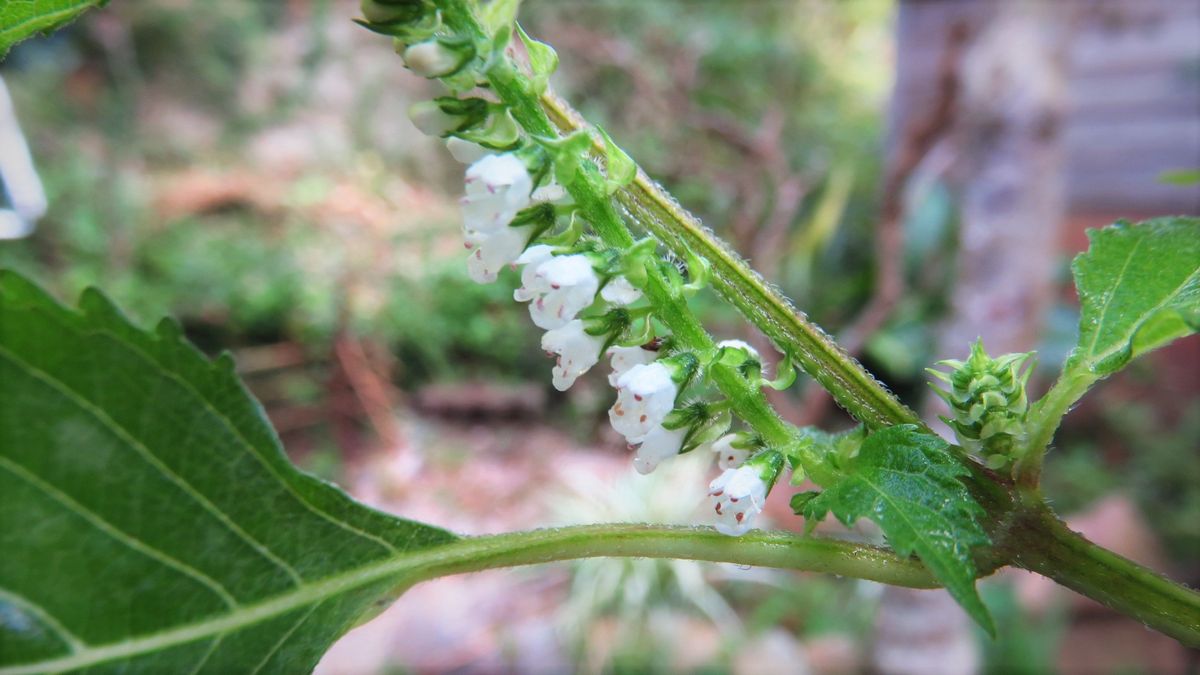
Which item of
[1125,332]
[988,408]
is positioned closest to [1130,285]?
[1125,332]

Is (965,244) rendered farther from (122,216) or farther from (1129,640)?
(122,216)

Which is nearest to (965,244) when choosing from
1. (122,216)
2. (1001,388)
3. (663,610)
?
(1001,388)

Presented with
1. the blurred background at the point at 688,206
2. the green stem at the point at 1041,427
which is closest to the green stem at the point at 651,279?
the green stem at the point at 1041,427

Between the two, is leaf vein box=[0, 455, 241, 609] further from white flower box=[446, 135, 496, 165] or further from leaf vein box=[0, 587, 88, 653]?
white flower box=[446, 135, 496, 165]

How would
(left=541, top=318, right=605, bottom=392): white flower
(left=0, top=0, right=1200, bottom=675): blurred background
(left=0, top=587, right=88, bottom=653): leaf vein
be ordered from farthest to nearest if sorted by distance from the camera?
(left=0, top=0, right=1200, bottom=675): blurred background, (left=541, top=318, right=605, bottom=392): white flower, (left=0, top=587, right=88, bottom=653): leaf vein

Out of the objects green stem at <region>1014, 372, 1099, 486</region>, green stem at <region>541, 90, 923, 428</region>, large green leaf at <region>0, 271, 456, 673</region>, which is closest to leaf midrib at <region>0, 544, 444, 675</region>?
large green leaf at <region>0, 271, 456, 673</region>
